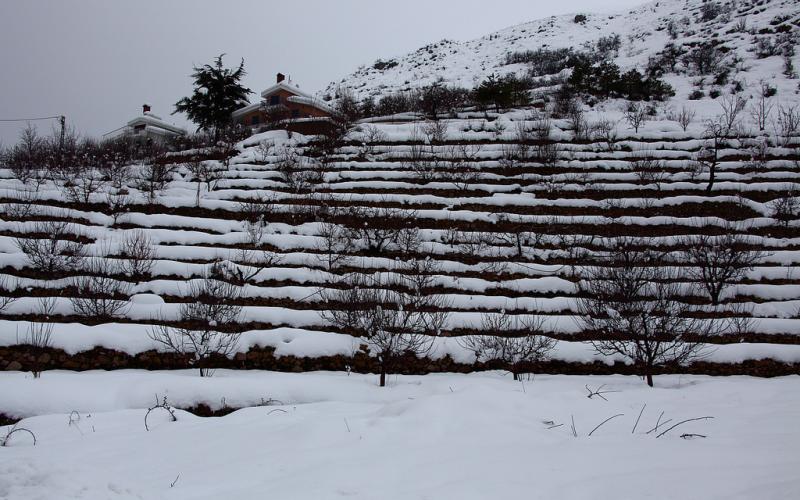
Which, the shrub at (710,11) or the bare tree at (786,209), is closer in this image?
the bare tree at (786,209)

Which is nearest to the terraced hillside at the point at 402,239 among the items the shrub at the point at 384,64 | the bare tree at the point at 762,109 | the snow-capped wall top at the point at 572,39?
the bare tree at the point at 762,109

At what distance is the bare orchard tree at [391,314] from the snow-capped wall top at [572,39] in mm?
39291

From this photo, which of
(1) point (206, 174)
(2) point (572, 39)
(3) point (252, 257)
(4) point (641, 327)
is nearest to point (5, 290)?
(3) point (252, 257)

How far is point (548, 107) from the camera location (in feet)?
104

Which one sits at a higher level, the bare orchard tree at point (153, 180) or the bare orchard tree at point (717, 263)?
the bare orchard tree at point (153, 180)

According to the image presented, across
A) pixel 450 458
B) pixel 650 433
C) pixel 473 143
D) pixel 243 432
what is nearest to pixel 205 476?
pixel 243 432

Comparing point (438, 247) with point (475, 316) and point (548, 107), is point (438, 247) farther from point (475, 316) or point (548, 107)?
point (548, 107)

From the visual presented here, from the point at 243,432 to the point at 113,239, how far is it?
13325mm

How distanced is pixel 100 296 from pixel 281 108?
33169 millimetres

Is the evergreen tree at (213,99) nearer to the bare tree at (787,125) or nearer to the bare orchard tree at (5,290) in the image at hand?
the bare orchard tree at (5,290)

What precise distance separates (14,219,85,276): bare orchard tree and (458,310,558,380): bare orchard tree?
1309cm

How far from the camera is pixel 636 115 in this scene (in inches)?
1080

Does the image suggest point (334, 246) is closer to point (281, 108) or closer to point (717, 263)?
point (717, 263)

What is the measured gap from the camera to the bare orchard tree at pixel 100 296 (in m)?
9.78
